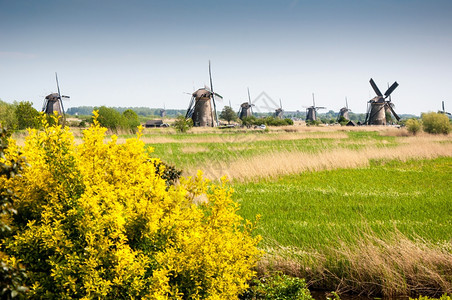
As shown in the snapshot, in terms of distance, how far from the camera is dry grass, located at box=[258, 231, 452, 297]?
23.7ft

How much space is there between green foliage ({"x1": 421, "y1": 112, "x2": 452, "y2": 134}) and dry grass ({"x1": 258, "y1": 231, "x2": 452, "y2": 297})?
148ft

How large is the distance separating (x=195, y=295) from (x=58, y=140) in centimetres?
237

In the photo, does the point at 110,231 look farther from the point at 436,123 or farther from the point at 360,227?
the point at 436,123

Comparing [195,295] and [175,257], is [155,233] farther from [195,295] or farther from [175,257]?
[195,295]

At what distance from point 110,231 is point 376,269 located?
581 cm

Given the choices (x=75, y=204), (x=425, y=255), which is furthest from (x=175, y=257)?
(x=425, y=255)

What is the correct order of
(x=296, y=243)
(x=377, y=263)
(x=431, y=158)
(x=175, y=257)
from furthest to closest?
(x=431, y=158), (x=296, y=243), (x=377, y=263), (x=175, y=257)

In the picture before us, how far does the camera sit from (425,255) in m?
7.53

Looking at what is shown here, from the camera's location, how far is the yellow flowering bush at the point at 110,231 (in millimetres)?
3580

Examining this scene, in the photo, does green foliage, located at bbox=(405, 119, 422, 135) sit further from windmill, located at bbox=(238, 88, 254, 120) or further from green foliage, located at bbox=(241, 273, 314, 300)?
windmill, located at bbox=(238, 88, 254, 120)

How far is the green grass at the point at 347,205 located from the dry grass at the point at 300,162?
81cm

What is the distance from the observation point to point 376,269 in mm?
7359

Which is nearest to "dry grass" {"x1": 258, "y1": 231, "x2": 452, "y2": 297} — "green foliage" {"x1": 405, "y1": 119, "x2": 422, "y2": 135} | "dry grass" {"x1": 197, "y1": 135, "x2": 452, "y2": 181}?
"dry grass" {"x1": 197, "y1": 135, "x2": 452, "y2": 181}

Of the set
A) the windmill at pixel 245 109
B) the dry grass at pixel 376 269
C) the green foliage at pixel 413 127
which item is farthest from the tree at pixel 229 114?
the dry grass at pixel 376 269
